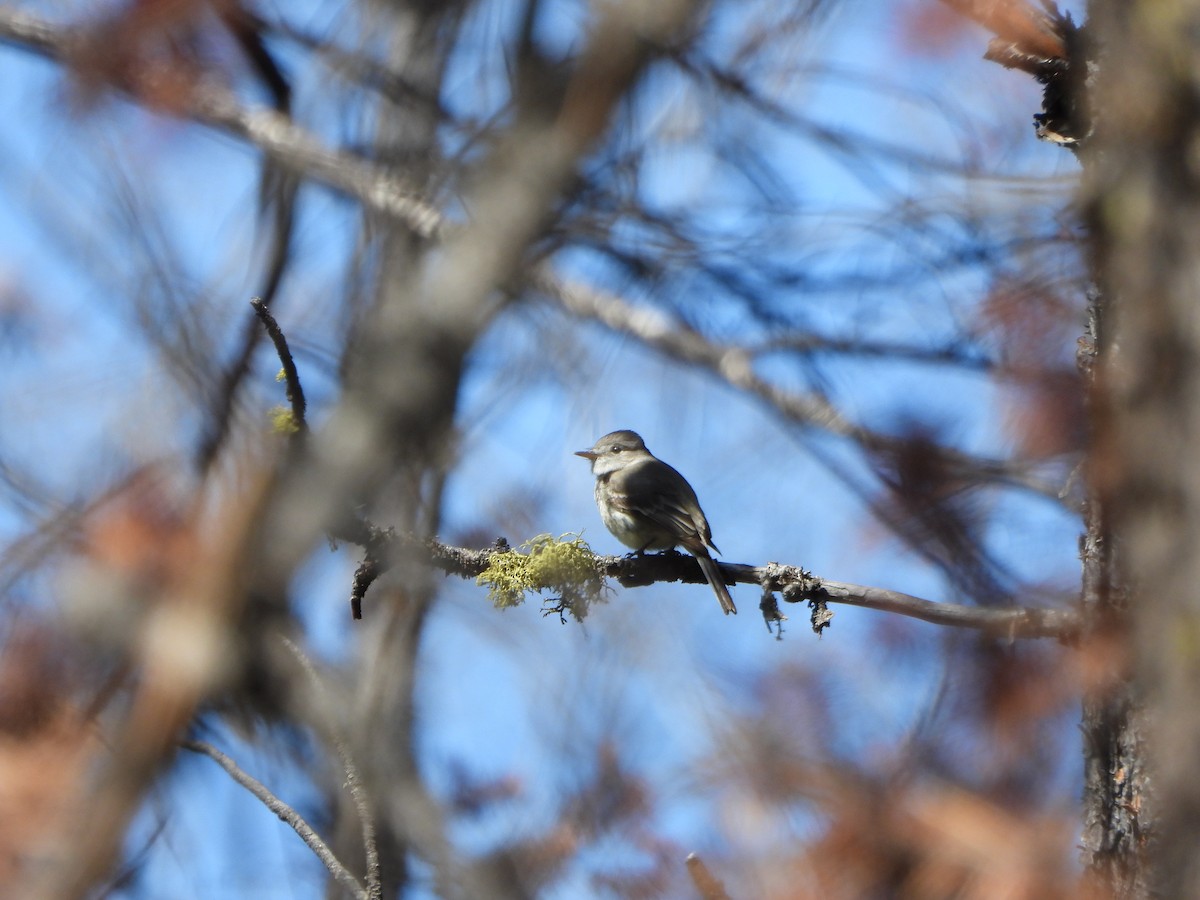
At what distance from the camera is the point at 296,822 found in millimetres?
Answer: 2342

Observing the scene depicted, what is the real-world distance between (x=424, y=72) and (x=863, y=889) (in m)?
3.59

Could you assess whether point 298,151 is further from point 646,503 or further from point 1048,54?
point 1048,54

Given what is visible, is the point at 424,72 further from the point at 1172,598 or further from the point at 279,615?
the point at 1172,598

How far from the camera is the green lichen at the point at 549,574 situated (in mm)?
3207

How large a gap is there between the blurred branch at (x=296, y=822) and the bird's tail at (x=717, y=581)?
142cm

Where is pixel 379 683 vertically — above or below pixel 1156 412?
above

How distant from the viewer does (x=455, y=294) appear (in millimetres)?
4438

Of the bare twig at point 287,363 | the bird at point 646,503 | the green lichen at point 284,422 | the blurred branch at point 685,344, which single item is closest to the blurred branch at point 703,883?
the bare twig at point 287,363

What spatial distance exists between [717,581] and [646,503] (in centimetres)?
114

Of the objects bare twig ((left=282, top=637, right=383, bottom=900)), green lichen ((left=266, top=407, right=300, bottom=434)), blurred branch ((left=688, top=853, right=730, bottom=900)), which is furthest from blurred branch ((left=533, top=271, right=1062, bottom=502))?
blurred branch ((left=688, top=853, right=730, bottom=900))

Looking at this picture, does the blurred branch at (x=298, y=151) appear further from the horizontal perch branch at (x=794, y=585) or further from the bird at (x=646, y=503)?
the horizontal perch branch at (x=794, y=585)

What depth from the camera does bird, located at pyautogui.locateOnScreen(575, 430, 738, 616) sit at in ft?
14.0

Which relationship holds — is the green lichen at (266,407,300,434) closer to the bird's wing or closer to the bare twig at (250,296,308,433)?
the bare twig at (250,296,308,433)

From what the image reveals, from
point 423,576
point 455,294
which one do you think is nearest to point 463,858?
point 423,576
